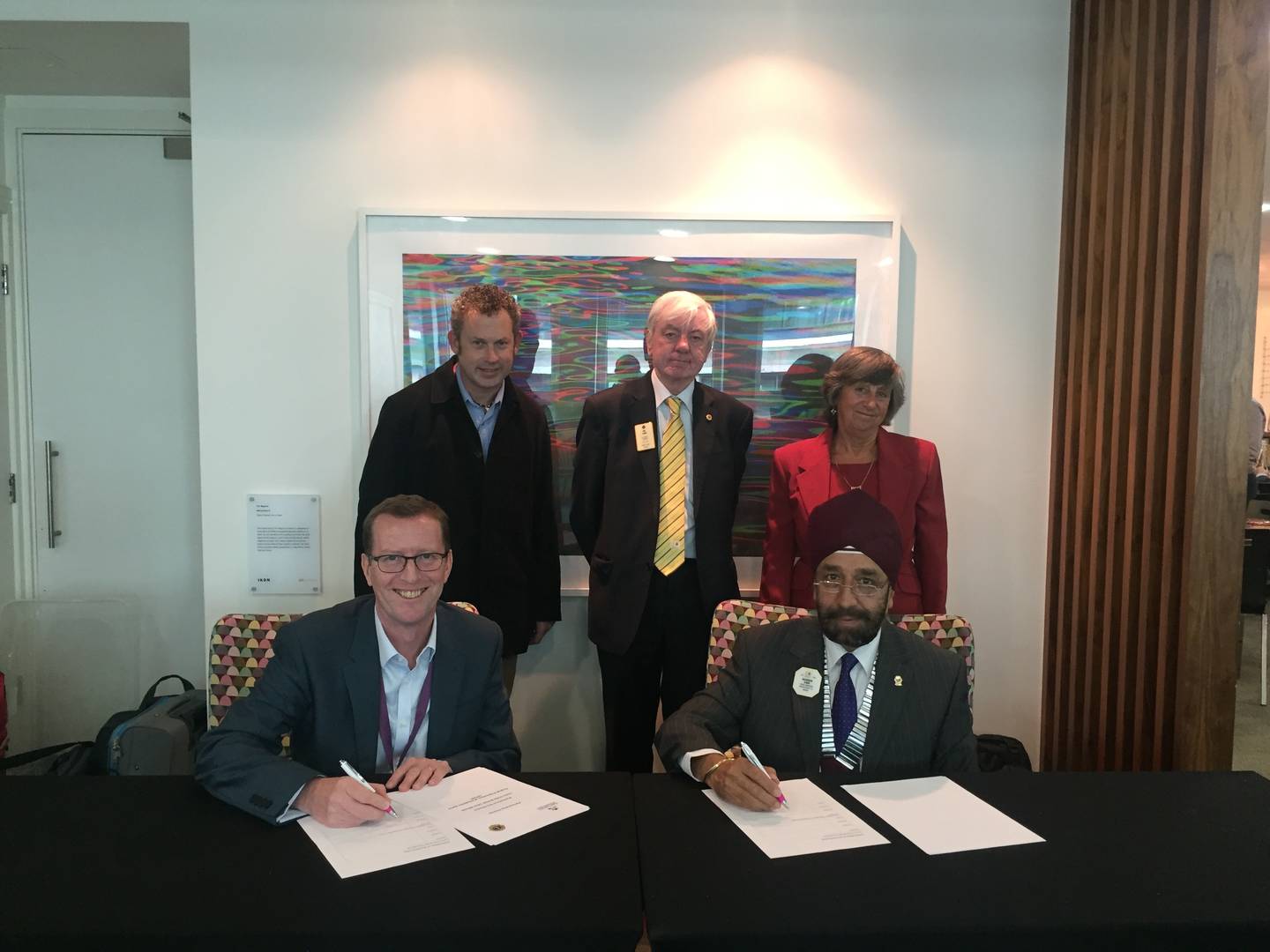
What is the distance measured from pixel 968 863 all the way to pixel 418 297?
2432mm

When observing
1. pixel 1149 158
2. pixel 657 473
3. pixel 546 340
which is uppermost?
pixel 1149 158

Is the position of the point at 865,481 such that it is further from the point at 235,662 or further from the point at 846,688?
the point at 235,662

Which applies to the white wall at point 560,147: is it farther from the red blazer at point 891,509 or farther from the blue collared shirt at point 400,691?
the blue collared shirt at point 400,691

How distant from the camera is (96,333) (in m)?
3.82

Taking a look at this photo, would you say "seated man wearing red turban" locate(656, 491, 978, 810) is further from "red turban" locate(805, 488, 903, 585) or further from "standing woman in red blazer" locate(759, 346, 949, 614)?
"standing woman in red blazer" locate(759, 346, 949, 614)

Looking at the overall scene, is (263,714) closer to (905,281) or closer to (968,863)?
(968,863)

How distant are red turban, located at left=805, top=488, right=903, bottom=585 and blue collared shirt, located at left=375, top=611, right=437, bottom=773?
0.94m

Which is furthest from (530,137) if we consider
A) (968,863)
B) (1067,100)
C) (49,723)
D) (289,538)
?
(49,723)

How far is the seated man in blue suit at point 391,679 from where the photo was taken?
1916 mm

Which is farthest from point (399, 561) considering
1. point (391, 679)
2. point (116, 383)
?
point (116, 383)

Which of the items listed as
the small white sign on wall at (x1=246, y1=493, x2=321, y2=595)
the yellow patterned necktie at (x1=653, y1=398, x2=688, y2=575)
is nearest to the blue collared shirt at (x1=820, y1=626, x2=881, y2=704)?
the yellow patterned necktie at (x1=653, y1=398, x2=688, y2=575)

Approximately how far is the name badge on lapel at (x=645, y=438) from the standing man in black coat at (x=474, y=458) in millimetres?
361

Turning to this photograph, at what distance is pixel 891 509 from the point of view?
107 inches

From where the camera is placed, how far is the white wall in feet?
10.2
